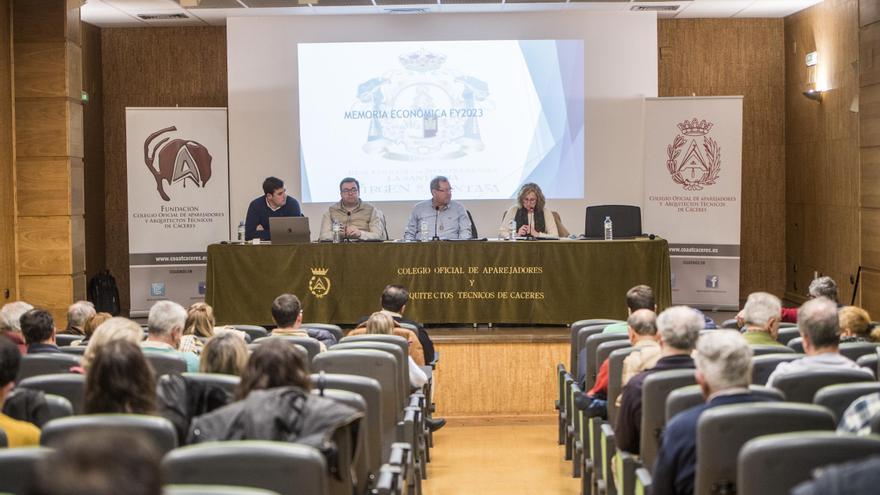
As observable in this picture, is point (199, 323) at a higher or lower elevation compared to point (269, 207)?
lower

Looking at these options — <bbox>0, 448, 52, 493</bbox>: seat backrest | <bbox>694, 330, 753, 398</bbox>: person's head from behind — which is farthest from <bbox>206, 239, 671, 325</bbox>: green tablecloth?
<bbox>0, 448, 52, 493</bbox>: seat backrest

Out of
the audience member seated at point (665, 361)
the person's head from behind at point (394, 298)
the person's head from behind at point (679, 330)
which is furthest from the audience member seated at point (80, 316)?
the person's head from behind at point (679, 330)

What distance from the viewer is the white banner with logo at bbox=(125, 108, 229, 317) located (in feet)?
35.9

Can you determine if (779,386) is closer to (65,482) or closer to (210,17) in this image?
(65,482)

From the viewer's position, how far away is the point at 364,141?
11.0m

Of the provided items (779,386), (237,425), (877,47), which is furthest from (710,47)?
(237,425)

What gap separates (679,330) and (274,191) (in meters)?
6.05

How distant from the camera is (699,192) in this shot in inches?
431

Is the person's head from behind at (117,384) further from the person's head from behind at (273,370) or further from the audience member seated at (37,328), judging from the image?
the audience member seated at (37,328)

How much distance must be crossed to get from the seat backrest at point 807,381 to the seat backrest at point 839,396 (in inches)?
12.1

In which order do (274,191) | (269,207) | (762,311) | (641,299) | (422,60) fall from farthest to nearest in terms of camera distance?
(422,60) → (269,207) → (274,191) → (641,299) → (762,311)

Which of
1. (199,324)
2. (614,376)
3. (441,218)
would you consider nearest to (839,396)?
(614,376)

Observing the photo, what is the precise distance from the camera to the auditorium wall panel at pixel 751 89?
11812 millimetres

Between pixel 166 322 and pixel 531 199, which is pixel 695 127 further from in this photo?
pixel 166 322
